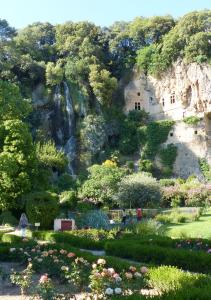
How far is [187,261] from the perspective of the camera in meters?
10.0

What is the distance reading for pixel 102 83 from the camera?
43.4 m

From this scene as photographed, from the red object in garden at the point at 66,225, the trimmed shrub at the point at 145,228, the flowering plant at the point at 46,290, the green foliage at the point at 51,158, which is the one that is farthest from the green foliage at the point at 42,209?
the flowering plant at the point at 46,290

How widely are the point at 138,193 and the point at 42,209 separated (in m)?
10.4

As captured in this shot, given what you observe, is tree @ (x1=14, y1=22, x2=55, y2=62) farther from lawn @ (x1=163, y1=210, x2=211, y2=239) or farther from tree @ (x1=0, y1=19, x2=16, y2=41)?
lawn @ (x1=163, y1=210, x2=211, y2=239)

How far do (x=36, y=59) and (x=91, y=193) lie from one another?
72.4 ft

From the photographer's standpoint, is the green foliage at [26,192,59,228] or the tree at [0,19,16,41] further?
the tree at [0,19,16,41]

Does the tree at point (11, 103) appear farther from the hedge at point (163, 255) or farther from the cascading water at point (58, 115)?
the hedge at point (163, 255)

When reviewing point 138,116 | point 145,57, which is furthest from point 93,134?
point 145,57

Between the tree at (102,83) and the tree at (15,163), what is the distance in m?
18.7

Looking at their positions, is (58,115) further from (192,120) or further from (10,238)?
(10,238)

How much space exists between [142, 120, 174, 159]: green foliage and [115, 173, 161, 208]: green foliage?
10518mm

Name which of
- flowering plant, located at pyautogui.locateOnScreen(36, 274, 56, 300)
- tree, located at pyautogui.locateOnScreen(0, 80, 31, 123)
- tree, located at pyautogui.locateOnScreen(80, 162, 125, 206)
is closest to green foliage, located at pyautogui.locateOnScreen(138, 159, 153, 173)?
tree, located at pyautogui.locateOnScreen(80, 162, 125, 206)

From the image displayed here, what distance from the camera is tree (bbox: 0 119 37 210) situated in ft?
78.5

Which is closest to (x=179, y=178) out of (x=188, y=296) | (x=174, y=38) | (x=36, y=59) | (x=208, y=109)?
(x=208, y=109)
